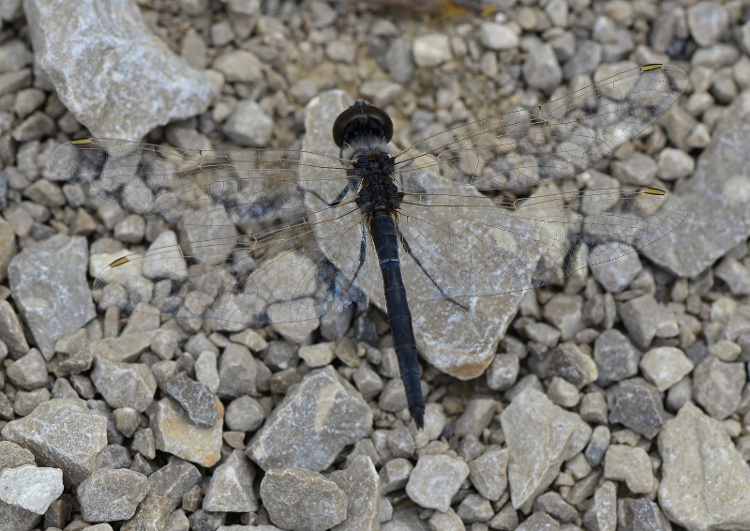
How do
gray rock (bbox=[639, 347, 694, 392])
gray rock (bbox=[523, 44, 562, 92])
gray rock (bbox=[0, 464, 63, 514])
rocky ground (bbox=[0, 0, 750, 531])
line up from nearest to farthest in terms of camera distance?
gray rock (bbox=[0, 464, 63, 514])
rocky ground (bbox=[0, 0, 750, 531])
gray rock (bbox=[639, 347, 694, 392])
gray rock (bbox=[523, 44, 562, 92])

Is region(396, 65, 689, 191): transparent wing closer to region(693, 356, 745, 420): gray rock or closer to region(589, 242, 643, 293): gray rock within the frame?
region(589, 242, 643, 293): gray rock

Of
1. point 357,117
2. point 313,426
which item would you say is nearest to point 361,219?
point 357,117

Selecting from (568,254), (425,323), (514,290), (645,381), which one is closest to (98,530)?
(425,323)

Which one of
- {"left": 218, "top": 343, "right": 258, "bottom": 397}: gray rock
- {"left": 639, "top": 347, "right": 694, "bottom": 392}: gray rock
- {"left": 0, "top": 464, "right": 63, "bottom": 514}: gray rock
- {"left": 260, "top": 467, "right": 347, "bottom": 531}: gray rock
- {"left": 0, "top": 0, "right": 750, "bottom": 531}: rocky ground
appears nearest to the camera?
{"left": 0, "top": 464, "right": 63, "bottom": 514}: gray rock

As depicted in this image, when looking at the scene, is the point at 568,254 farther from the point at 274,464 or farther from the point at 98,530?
the point at 98,530

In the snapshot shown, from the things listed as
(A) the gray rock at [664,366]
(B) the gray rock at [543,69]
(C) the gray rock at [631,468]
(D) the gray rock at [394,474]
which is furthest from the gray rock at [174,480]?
(B) the gray rock at [543,69]

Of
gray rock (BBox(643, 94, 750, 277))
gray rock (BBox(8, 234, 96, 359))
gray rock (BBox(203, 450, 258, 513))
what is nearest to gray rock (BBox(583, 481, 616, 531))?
gray rock (BBox(643, 94, 750, 277))
